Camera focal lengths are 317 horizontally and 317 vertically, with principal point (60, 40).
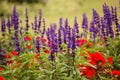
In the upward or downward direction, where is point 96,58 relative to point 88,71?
upward

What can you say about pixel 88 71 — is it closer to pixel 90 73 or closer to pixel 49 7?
pixel 90 73

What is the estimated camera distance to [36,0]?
12742mm

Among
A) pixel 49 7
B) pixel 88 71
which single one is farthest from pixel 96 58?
pixel 49 7

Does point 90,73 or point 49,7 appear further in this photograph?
point 49,7

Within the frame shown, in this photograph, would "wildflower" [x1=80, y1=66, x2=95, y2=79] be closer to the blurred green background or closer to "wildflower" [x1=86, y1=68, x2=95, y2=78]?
"wildflower" [x1=86, y1=68, x2=95, y2=78]

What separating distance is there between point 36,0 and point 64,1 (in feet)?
3.74

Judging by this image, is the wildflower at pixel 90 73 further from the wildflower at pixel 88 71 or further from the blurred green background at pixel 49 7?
the blurred green background at pixel 49 7

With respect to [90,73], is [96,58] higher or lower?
higher

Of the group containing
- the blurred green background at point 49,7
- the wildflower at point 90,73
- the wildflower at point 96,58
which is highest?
the blurred green background at point 49,7

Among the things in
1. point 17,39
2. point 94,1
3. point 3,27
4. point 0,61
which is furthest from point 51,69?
point 94,1

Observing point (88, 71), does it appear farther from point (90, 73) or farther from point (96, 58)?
point (96, 58)

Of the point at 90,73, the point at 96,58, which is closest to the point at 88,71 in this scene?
the point at 90,73

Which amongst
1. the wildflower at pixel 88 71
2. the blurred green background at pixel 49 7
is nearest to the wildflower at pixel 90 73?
the wildflower at pixel 88 71

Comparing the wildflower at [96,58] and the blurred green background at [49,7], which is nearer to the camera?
the wildflower at [96,58]
